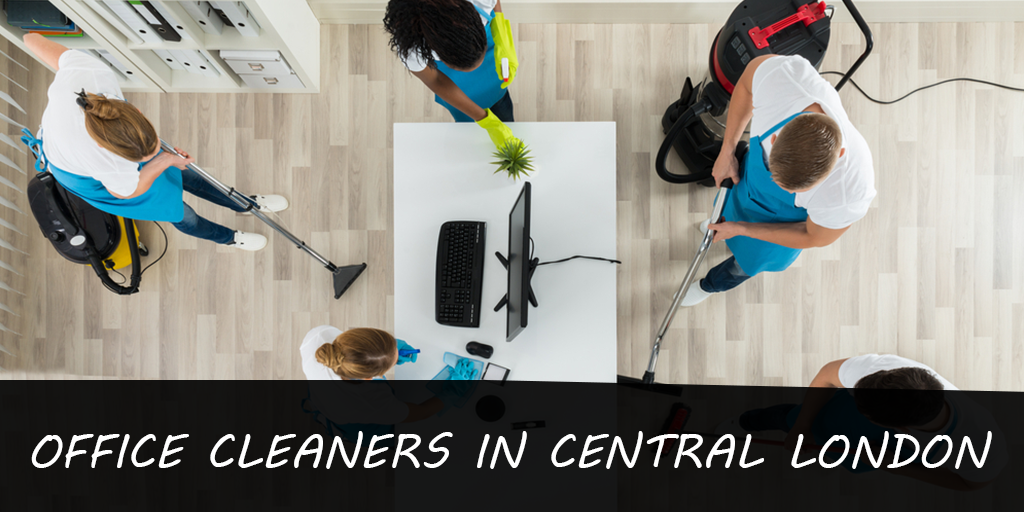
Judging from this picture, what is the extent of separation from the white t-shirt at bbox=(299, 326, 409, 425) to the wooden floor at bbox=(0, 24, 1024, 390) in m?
0.92

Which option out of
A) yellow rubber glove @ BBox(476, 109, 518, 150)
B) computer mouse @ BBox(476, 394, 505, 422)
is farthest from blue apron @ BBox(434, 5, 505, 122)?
computer mouse @ BBox(476, 394, 505, 422)

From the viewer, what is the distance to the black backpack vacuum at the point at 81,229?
88.1 inches

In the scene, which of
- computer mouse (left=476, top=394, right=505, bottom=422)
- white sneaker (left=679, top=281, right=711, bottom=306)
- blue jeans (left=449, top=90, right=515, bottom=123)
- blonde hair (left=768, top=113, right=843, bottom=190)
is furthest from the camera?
white sneaker (left=679, top=281, right=711, bottom=306)

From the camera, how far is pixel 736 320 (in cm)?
261

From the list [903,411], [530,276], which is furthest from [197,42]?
[903,411]

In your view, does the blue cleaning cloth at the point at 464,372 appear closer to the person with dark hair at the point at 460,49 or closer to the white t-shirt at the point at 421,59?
the person with dark hair at the point at 460,49

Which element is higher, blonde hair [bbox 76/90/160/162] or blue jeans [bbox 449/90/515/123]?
blue jeans [bbox 449/90/515/123]

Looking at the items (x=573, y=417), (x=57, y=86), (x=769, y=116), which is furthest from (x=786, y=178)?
(x=57, y=86)

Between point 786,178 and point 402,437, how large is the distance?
1.58 metres

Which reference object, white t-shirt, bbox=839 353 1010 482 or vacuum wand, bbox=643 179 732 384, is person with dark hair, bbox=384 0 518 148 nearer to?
vacuum wand, bbox=643 179 732 384

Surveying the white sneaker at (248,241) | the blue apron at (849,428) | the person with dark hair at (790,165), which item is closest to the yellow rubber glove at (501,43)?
the person with dark hair at (790,165)

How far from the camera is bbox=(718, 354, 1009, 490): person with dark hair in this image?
1448mm

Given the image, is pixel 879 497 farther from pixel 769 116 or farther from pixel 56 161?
pixel 56 161

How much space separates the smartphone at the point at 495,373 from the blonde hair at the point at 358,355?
1.39 ft
